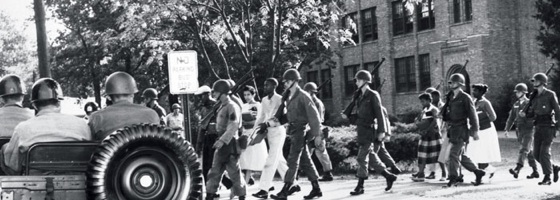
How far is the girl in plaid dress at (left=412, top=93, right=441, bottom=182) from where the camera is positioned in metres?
14.8

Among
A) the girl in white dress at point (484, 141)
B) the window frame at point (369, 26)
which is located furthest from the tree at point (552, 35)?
the girl in white dress at point (484, 141)

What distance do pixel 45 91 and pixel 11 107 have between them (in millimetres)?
1476

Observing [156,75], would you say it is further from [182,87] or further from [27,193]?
Answer: [27,193]

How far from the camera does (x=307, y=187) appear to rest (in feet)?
48.0

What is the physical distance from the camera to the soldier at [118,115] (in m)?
6.80

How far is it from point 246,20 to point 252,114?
658cm

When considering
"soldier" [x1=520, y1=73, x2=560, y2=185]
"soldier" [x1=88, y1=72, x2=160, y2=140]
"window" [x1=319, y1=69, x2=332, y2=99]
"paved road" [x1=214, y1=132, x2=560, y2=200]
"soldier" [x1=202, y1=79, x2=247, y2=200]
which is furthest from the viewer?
"window" [x1=319, y1=69, x2=332, y2=99]

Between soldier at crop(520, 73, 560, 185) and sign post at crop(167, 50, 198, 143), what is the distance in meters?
5.99

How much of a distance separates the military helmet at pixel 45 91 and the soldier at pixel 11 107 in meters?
1.22

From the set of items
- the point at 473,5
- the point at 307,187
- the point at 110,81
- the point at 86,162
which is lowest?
the point at 307,187

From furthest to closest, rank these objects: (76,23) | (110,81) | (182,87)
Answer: (76,23) < (182,87) < (110,81)

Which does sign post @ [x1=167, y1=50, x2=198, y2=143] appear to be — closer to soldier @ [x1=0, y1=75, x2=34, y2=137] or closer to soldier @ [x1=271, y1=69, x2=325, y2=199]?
soldier @ [x1=271, y1=69, x2=325, y2=199]

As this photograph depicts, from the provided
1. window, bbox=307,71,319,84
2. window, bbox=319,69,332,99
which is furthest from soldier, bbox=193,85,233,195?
window, bbox=307,71,319,84

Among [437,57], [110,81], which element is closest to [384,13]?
[437,57]
